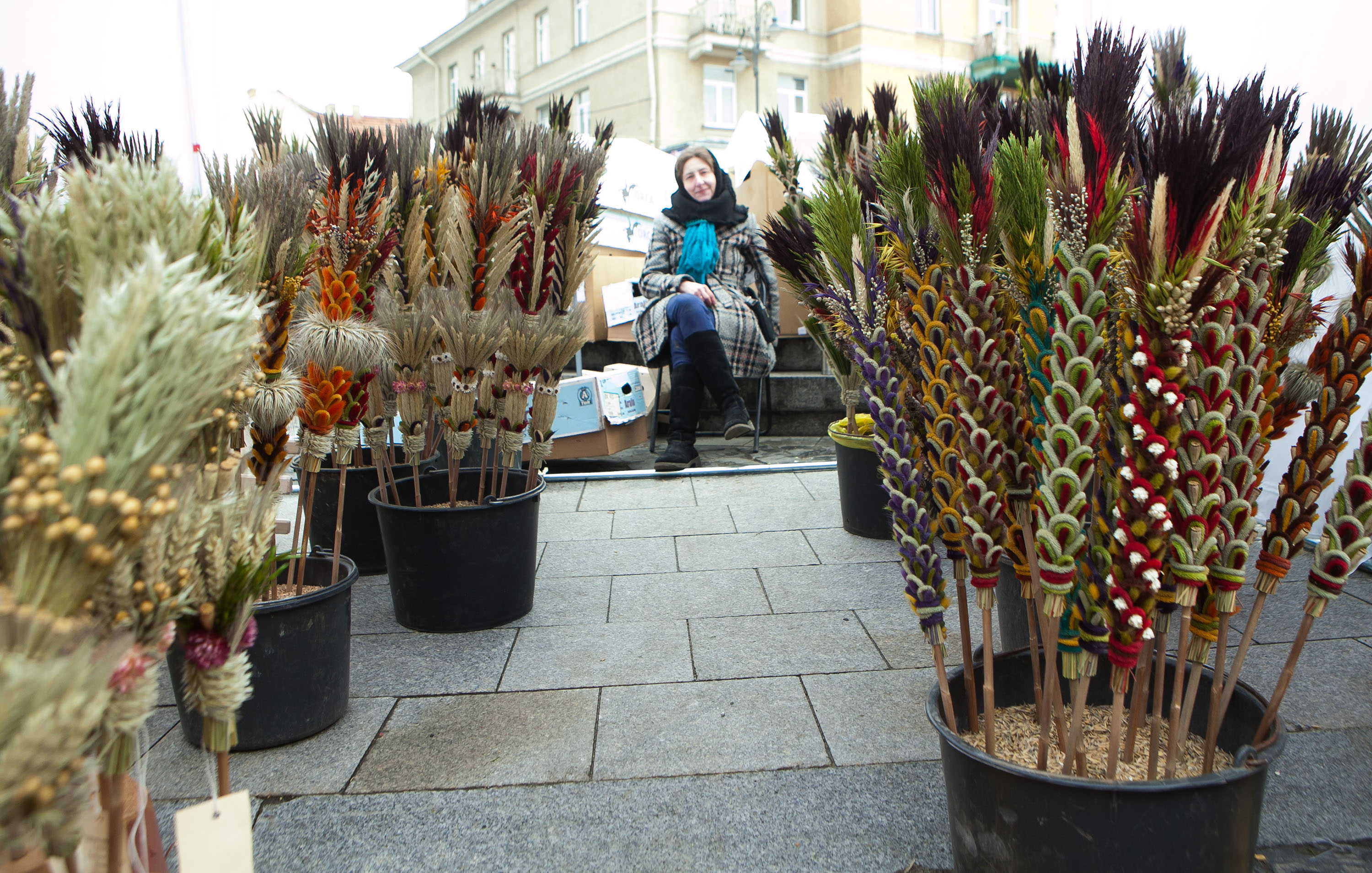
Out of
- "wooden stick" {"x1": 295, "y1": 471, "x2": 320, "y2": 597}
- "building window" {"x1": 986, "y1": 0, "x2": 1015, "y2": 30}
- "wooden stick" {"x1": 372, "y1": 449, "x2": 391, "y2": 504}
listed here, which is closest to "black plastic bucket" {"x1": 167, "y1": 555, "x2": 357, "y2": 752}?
"wooden stick" {"x1": 295, "y1": 471, "x2": 320, "y2": 597}

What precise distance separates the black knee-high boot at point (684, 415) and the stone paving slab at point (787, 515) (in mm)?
971

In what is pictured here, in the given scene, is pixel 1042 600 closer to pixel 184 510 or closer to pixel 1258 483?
pixel 1258 483

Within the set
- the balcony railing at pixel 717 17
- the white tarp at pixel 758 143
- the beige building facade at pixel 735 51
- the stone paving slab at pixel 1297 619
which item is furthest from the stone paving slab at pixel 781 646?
the balcony railing at pixel 717 17

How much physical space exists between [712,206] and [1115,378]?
164 inches

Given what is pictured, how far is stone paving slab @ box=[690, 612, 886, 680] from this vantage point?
2.35 meters

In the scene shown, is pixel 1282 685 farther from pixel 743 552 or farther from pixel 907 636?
pixel 743 552

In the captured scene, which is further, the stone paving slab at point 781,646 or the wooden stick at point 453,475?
the wooden stick at point 453,475

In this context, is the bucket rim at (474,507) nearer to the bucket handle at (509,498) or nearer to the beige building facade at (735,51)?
the bucket handle at (509,498)

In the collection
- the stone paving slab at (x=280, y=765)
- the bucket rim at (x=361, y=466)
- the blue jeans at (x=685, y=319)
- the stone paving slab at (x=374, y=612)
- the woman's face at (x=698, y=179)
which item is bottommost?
the stone paving slab at (x=280, y=765)

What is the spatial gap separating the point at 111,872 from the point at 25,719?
1.44 feet

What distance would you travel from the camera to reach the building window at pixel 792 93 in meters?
24.7

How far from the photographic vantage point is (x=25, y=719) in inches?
20.8

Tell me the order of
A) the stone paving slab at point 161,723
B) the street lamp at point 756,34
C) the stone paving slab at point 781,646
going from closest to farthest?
the stone paving slab at point 161,723 → the stone paving slab at point 781,646 → the street lamp at point 756,34

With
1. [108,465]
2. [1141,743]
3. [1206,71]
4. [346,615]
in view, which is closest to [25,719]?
[108,465]
